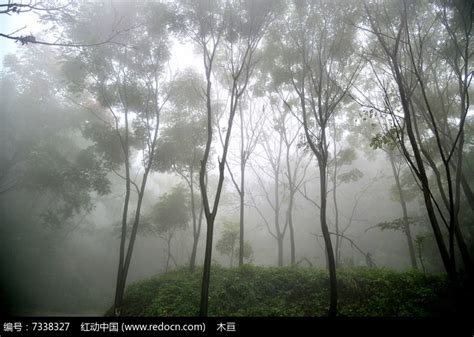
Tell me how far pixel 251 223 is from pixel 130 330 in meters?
31.0

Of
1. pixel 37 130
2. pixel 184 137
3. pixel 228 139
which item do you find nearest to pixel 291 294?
pixel 228 139

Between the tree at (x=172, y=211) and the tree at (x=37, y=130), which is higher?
the tree at (x=37, y=130)

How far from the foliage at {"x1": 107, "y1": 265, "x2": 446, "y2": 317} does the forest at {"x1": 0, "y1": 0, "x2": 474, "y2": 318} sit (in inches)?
2.0

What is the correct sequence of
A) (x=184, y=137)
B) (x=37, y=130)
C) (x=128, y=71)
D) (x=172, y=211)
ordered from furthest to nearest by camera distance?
(x=172, y=211), (x=37, y=130), (x=184, y=137), (x=128, y=71)

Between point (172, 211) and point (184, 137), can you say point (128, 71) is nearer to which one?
point (184, 137)

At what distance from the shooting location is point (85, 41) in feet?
31.5

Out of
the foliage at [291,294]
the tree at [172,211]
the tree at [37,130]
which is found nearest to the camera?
the foliage at [291,294]

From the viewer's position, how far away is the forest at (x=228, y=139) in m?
6.72

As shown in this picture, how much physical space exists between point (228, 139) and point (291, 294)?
5363 millimetres

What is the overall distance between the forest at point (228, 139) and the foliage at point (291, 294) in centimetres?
5

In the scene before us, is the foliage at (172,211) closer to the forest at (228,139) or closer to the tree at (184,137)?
→ the forest at (228,139)

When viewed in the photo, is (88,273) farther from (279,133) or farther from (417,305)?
(417,305)

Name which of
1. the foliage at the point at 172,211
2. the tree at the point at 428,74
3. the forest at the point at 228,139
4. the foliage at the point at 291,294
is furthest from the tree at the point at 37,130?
the tree at the point at 428,74

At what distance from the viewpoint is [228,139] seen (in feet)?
23.7
